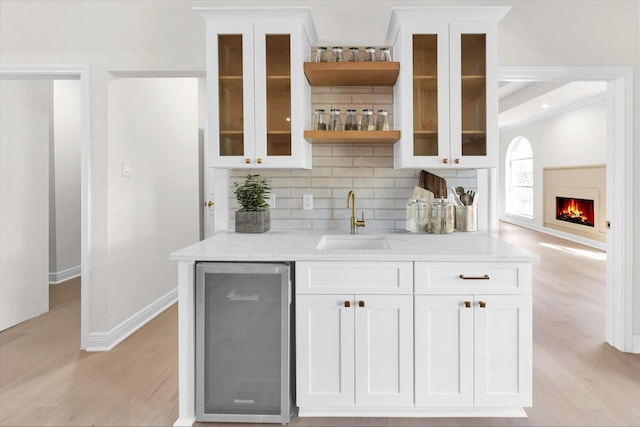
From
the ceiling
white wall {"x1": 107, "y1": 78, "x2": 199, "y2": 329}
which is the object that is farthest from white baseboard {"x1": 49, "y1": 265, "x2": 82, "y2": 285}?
the ceiling

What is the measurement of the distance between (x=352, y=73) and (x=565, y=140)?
293 inches

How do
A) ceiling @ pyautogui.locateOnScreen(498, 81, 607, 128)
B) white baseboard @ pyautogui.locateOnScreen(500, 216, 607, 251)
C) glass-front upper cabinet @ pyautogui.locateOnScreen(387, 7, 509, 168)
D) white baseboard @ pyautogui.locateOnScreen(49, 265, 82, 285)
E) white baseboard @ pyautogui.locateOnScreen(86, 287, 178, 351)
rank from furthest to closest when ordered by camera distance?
white baseboard @ pyautogui.locateOnScreen(500, 216, 607, 251) < ceiling @ pyautogui.locateOnScreen(498, 81, 607, 128) < white baseboard @ pyautogui.locateOnScreen(49, 265, 82, 285) < white baseboard @ pyautogui.locateOnScreen(86, 287, 178, 351) < glass-front upper cabinet @ pyautogui.locateOnScreen(387, 7, 509, 168)

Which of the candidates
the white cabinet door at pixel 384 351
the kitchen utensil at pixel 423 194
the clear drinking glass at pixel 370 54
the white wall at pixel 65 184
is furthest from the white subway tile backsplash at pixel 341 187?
the white wall at pixel 65 184

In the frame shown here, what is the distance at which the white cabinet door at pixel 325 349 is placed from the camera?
201 cm

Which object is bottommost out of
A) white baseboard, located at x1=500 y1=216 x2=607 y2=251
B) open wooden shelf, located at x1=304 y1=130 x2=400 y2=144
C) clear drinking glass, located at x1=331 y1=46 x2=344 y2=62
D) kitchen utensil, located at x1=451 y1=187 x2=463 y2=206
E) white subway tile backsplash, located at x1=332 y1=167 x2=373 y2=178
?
white baseboard, located at x1=500 y1=216 x2=607 y2=251

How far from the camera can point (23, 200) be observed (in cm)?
359

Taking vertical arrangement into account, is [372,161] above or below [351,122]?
below

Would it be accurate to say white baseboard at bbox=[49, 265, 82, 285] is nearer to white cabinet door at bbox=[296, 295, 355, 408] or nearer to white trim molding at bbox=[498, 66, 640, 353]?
white cabinet door at bbox=[296, 295, 355, 408]

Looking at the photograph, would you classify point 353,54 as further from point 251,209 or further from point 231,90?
point 251,209

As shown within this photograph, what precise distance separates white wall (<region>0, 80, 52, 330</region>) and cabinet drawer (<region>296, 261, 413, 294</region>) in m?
2.89

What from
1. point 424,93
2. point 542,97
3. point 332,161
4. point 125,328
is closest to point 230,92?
point 332,161

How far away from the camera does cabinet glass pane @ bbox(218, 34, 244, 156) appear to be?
245 centimetres

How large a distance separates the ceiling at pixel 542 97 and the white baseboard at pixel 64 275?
6.33m

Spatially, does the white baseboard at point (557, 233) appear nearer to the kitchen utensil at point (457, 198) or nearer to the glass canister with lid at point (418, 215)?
the kitchen utensil at point (457, 198)
